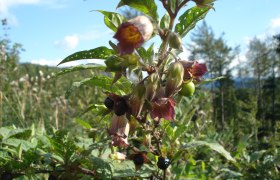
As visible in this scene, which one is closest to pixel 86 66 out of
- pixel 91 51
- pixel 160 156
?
pixel 91 51

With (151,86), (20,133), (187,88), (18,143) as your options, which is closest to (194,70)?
(187,88)

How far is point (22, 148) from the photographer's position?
5.53 ft

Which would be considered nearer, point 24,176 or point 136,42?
point 136,42

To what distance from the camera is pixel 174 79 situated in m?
1.07

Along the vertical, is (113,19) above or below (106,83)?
above

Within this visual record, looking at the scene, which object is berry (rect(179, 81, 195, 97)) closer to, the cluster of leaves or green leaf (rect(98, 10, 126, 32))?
the cluster of leaves

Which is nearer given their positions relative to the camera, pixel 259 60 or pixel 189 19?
pixel 189 19

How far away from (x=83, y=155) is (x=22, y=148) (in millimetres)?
278

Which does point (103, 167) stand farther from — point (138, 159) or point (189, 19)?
point (189, 19)

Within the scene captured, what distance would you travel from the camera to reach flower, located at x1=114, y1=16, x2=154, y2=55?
3.19 ft

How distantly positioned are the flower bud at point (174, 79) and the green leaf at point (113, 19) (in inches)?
9.0

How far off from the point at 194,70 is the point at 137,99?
0.71 ft

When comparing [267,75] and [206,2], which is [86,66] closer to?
[206,2]

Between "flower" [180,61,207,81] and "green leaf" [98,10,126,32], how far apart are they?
23 cm
